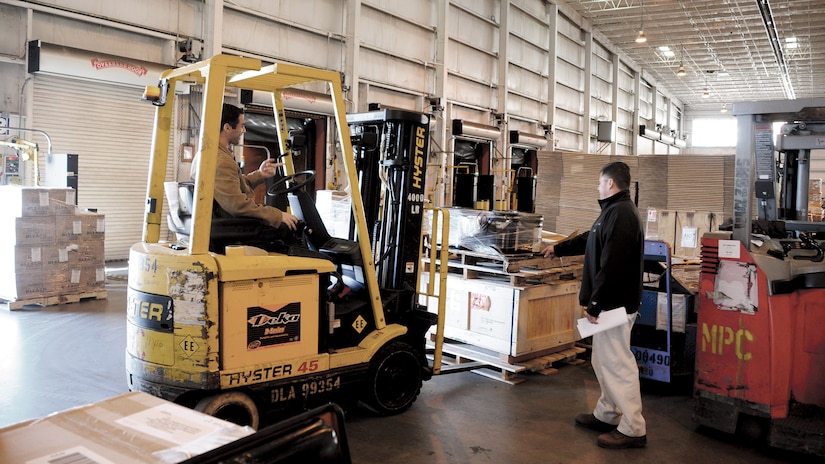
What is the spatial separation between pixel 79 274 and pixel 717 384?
7977 millimetres

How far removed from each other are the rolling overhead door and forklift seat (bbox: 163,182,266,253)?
22.4 ft

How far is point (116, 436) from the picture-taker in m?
1.63

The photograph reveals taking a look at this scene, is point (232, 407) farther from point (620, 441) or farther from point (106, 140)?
point (106, 140)

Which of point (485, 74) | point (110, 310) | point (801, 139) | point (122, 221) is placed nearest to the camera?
point (801, 139)

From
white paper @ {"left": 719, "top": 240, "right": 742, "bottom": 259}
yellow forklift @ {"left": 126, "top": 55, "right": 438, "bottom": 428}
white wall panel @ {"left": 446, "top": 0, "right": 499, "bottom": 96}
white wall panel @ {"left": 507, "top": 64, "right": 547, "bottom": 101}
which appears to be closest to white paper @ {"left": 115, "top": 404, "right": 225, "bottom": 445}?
yellow forklift @ {"left": 126, "top": 55, "right": 438, "bottom": 428}

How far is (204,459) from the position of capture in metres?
1.22

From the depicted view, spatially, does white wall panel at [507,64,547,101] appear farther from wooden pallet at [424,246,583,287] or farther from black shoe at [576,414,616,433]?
black shoe at [576,414,616,433]

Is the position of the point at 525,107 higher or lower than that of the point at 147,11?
higher

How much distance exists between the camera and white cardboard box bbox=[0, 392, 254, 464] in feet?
4.90

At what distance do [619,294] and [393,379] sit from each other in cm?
176

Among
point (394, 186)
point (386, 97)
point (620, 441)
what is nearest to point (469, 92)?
point (386, 97)

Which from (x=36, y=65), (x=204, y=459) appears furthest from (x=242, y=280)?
(x=36, y=65)

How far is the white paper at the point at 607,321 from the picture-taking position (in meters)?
4.34

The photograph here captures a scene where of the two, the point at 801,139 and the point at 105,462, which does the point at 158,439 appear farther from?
the point at 801,139
